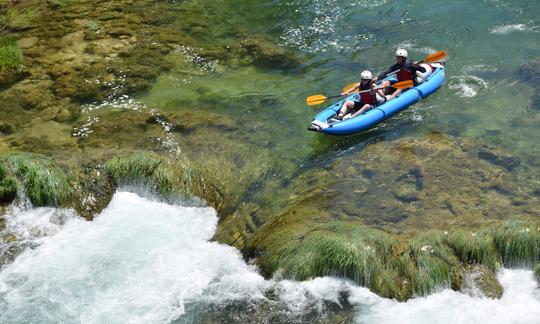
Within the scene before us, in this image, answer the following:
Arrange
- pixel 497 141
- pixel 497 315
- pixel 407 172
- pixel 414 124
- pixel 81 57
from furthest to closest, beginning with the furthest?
pixel 81 57, pixel 414 124, pixel 497 141, pixel 407 172, pixel 497 315

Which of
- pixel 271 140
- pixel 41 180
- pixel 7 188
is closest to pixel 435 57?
pixel 271 140

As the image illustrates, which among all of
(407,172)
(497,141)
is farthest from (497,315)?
(497,141)

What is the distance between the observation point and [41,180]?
8.65 meters

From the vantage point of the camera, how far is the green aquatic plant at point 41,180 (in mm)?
8602

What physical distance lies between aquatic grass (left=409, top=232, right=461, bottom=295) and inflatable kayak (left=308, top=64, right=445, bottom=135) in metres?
3.26

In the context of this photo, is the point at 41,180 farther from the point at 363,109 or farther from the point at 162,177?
the point at 363,109

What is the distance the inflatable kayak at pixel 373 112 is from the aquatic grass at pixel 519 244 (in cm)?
356

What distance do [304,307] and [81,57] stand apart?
8.36 meters

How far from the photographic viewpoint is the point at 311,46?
1361 cm

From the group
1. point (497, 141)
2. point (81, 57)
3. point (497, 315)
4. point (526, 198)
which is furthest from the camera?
point (81, 57)

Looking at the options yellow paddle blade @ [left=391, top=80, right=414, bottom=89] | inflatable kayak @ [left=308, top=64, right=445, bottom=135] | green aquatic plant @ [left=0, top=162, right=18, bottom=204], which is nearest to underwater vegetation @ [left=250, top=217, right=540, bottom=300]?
inflatable kayak @ [left=308, top=64, right=445, bottom=135]

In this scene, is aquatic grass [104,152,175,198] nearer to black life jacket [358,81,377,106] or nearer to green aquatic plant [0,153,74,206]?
green aquatic plant [0,153,74,206]

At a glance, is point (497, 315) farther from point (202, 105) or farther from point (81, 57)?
point (81, 57)

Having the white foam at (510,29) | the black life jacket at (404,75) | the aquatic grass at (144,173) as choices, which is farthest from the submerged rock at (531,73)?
the aquatic grass at (144,173)
